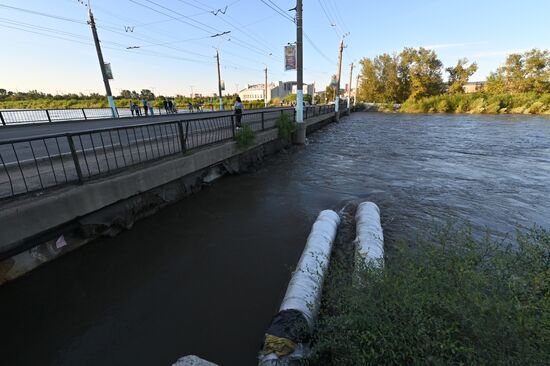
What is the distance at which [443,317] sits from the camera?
2.02 m

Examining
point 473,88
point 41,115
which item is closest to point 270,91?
point 473,88

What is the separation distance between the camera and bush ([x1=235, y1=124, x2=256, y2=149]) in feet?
31.2

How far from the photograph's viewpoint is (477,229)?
5555mm

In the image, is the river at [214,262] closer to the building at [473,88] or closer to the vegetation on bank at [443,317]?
the vegetation on bank at [443,317]

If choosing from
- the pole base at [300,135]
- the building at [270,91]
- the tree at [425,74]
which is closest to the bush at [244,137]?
the pole base at [300,135]

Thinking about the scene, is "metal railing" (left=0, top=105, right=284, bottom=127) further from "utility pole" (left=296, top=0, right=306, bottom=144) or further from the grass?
the grass

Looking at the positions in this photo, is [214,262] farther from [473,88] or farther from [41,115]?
[473,88]

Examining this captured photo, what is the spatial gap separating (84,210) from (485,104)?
178 ft

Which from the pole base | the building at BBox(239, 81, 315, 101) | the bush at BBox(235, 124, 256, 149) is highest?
the building at BBox(239, 81, 315, 101)

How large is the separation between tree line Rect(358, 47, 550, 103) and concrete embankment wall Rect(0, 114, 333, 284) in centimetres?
6025

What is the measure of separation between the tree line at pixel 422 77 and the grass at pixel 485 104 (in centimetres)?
730

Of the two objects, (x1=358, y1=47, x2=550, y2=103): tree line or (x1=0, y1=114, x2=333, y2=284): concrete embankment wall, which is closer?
(x1=0, y1=114, x2=333, y2=284): concrete embankment wall

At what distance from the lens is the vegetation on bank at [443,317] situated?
176 cm

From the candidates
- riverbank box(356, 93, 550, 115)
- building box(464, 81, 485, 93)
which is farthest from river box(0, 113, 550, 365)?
building box(464, 81, 485, 93)
